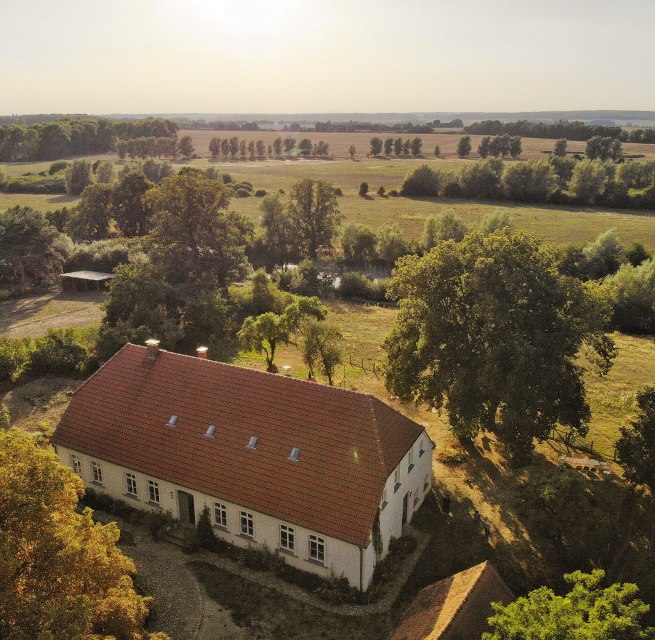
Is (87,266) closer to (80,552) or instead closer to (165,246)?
(165,246)

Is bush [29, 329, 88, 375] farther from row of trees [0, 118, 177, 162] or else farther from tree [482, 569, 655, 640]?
row of trees [0, 118, 177, 162]

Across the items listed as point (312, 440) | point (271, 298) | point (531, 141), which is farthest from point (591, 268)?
point (531, 141)

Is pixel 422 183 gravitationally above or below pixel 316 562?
above

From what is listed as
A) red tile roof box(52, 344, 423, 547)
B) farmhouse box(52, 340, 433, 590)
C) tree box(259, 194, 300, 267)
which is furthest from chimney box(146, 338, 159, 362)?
tree box(259, 194, 300, 267)

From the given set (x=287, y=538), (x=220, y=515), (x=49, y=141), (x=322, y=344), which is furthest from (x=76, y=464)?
(x=49, y=141)

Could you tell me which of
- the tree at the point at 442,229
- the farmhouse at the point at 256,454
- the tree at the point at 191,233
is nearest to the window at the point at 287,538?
the farmhouse at the point at 256,454

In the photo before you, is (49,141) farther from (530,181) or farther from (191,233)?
(191,233)
